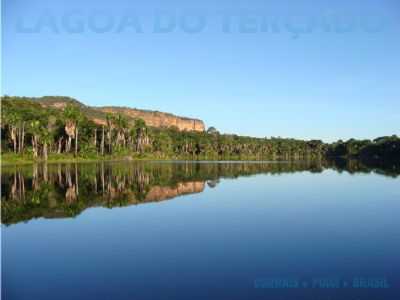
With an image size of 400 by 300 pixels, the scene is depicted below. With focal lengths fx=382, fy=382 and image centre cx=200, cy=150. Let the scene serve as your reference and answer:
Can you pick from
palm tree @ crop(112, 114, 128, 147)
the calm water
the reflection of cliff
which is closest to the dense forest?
palm tree @ crop(112, 114, 128, 147)

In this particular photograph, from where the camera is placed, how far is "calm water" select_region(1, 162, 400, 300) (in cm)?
1115

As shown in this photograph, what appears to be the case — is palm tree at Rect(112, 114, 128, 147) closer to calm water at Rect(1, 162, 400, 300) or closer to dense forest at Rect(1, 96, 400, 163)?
dense forest at Rect(1, 96, 400, 163)

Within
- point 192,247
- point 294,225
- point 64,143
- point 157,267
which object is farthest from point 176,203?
point 64,143

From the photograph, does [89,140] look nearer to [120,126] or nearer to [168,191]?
[120,126]

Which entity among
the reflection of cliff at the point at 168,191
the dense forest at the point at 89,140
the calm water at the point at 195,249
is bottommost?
the calm water at the point at 195,249

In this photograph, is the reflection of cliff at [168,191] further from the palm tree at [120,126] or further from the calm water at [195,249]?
the palm tree at [120,126]

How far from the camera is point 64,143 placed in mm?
103938

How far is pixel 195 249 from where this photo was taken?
15.3m

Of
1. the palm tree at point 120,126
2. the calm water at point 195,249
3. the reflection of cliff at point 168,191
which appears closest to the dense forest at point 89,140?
the palm tree at point 120,126

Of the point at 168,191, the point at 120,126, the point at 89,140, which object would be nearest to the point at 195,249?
the point at 168,191

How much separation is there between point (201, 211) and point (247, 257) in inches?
428

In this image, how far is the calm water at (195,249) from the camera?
36.6 ft

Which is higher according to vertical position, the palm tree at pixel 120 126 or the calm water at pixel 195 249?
the palm tree at pixel 120 126

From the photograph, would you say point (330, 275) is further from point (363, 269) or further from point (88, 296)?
point (88, 296)
